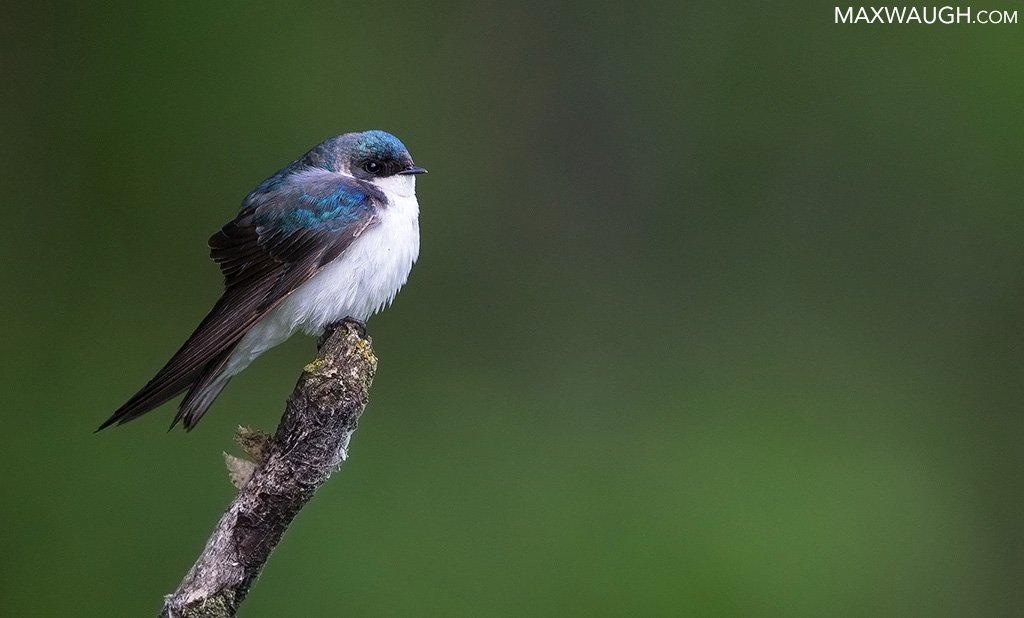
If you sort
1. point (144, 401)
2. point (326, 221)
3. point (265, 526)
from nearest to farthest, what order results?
point (265, 526) < point (144, 401) < point (326, 221)

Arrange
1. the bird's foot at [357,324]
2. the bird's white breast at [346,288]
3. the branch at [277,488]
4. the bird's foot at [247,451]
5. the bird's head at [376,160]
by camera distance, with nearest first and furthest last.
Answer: the branch at [277,488]
the bird's foot at [247,451]
the bird's foot at [357,324]
the bird's white breast at [346,288]
the bird's head at [376,160]

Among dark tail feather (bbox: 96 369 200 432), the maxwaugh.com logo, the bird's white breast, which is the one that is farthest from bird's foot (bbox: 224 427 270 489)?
the maxwaugh.com logo

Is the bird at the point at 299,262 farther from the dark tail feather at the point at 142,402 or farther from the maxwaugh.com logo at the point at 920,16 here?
the maxwaugh.com logo at the point at 920,16

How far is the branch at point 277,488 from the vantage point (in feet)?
7.02

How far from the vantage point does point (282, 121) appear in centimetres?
465

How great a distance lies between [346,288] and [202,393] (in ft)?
1.31

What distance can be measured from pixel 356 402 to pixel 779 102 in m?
3.42

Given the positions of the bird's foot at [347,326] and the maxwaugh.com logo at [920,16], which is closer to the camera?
the bird's foot at [347,326]

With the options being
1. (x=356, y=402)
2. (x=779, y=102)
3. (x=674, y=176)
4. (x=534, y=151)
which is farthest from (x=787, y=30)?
(x=356, y=402)

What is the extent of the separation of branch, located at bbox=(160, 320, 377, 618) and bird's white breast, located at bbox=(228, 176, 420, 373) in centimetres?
52

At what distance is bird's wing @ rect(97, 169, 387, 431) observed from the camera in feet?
8.82

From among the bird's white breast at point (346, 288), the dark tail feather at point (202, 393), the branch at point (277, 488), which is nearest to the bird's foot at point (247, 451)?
the branch at point (277, 488)

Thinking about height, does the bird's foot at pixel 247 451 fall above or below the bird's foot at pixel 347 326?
below

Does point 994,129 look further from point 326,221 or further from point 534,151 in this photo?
point 326,221
